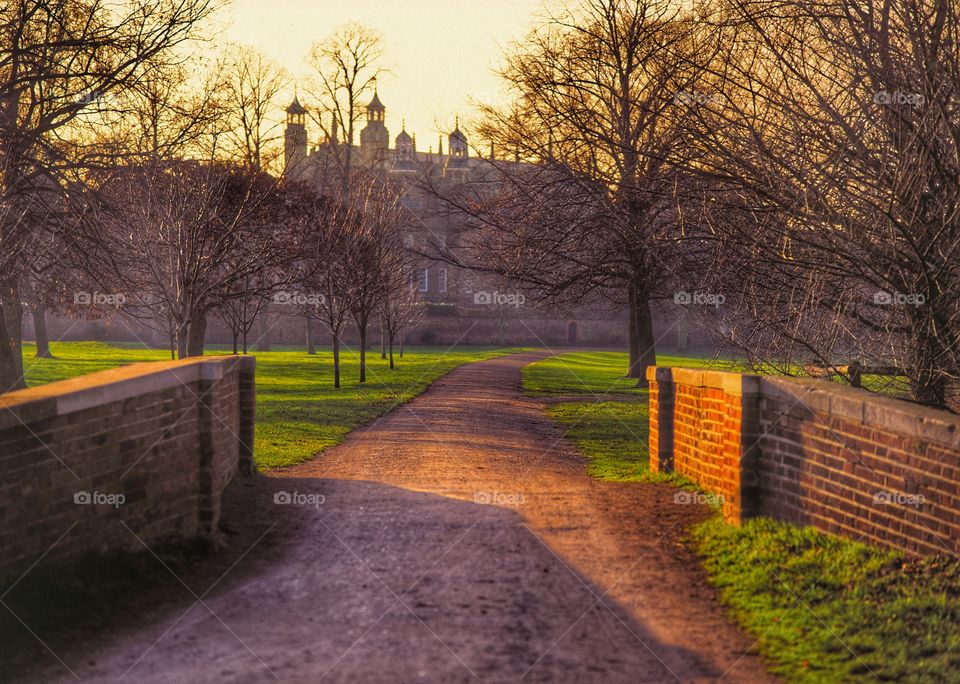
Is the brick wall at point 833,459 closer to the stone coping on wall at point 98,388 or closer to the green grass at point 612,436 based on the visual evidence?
the green grass at point 612,436

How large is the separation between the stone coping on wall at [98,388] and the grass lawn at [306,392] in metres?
4.76

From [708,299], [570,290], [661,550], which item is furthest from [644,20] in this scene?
[661,550]

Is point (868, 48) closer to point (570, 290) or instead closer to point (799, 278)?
point (799, 278)

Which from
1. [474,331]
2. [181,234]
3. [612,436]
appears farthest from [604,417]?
[474,331]

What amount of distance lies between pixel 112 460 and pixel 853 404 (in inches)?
219

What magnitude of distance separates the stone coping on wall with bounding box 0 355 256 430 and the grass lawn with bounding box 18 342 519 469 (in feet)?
15.6

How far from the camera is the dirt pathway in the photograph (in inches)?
213

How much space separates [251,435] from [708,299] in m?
7.15

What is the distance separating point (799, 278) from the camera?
427 inches

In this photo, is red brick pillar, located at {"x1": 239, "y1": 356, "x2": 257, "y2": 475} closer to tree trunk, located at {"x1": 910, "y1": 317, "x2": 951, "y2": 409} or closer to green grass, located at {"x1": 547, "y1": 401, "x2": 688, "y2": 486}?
green grass, located at {"x1": 547, "y1": 401, "x2": 688, "y2": 486}

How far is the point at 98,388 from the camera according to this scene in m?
6.68

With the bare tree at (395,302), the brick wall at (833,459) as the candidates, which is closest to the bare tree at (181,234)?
the bare tree at (395,302)

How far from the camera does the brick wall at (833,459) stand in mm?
6305

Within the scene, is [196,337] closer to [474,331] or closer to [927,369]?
[927,369]
